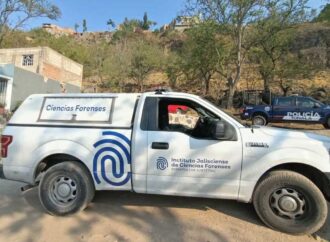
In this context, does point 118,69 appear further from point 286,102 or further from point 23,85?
point 286,102

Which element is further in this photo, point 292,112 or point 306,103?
point 292,112

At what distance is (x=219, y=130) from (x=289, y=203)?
4.56ft

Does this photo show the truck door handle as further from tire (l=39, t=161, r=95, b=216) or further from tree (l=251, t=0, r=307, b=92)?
tree (l=251, t=0, r=307, b=92)

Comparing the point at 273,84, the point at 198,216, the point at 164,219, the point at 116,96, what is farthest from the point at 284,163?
the point at 273,84

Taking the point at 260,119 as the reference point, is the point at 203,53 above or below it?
above

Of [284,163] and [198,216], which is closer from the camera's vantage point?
[284,163]

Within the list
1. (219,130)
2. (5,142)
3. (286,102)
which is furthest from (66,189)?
(286,102)

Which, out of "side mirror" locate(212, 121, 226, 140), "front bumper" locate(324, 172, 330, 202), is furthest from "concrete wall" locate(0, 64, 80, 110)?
"front bumper" locate(324, 172, 330, 202)

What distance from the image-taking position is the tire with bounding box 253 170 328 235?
438 cm

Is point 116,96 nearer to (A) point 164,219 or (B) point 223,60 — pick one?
(A) point 164,219

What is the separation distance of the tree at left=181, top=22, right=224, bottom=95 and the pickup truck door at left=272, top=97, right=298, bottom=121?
10137 millimetres

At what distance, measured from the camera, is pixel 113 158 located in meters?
4.77

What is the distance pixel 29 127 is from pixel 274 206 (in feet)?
12.5

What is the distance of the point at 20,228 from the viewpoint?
4.45 metres
